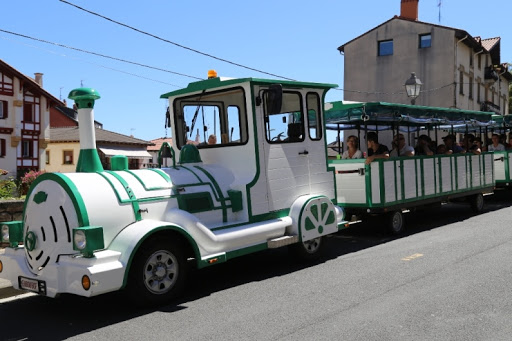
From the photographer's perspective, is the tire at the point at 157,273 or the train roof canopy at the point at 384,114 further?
the train roof canopy at the point at 384,114

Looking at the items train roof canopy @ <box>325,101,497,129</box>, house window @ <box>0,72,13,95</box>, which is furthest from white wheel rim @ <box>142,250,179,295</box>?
house window @ <box>0,72,13,95</box>

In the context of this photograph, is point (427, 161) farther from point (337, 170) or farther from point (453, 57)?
point (453, 57)

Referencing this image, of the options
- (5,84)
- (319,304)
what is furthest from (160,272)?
(5,84)

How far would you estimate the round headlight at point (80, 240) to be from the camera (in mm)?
4973

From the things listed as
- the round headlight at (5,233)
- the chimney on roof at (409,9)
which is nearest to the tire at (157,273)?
the round headlight at (5,233)

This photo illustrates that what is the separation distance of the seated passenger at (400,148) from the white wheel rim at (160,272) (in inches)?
253

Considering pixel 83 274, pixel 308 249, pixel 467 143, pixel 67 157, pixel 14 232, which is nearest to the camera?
pixel 83 274

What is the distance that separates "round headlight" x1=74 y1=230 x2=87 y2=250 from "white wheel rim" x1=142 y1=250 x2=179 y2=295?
69 cm

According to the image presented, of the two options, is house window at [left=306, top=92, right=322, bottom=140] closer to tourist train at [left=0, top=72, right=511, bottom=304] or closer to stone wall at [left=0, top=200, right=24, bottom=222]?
tourist train at [left=0, top=72, right=511, bottom=304]

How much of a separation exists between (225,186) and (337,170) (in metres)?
3.58

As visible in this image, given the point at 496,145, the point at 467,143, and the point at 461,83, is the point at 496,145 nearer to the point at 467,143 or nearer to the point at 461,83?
the point at 467,143

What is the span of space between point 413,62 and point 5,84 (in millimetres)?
28767

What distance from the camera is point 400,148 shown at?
36.4 ft

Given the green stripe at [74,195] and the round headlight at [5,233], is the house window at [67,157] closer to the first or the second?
the round headlight at [5,233]
